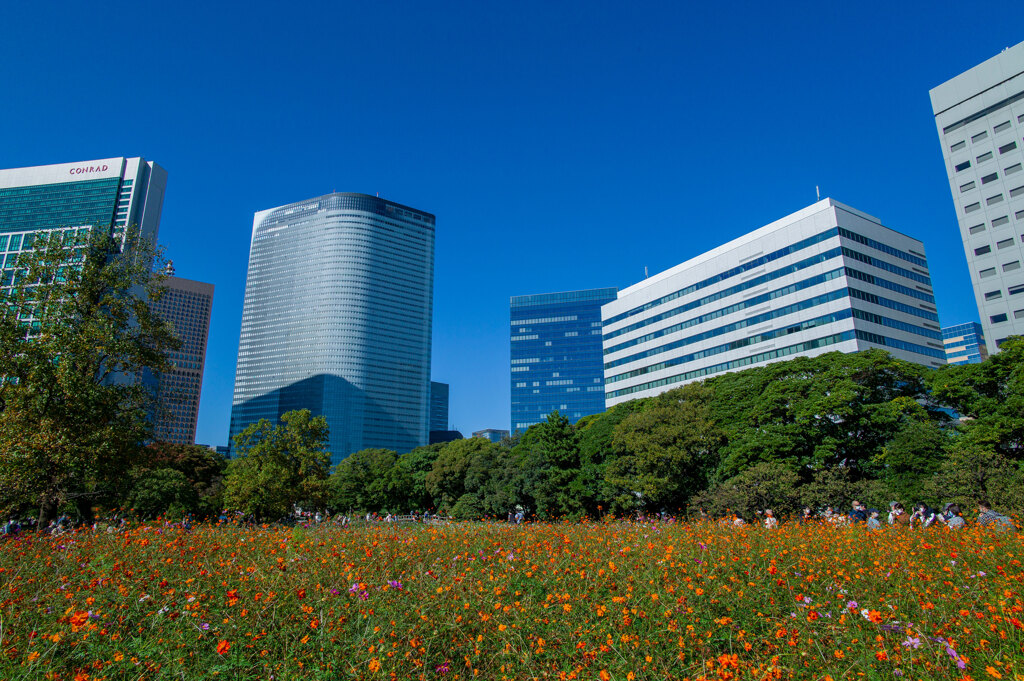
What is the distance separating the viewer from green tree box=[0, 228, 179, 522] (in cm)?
1600

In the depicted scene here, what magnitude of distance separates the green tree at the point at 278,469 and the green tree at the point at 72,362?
53.2 ft

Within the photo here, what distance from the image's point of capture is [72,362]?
57.2 feet

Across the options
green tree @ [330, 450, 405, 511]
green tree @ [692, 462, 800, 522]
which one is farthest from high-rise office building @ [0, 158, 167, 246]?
green tree @ [692, 462, 800, 522]

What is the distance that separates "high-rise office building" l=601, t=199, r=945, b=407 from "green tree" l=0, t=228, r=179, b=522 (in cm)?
6237

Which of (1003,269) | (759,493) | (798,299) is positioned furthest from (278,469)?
(1003,269)

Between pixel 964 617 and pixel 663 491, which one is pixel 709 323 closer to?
pixel 663 491

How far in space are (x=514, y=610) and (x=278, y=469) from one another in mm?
36535

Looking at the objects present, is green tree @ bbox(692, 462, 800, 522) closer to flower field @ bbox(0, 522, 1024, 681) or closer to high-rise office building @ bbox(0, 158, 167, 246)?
flower field @ bbox(0, 522, 1024, 681)

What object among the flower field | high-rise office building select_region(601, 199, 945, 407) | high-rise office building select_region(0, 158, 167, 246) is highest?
high-rise office building select_region(0, 158, 167, 246)

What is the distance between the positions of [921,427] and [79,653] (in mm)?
37101

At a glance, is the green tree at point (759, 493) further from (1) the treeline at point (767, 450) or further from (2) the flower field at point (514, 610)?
(2) the flower field at point (514, 610)

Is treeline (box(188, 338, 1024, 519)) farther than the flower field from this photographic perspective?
Yes

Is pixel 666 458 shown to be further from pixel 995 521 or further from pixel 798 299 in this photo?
pixel 798 299

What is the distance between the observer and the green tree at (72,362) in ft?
52.5
